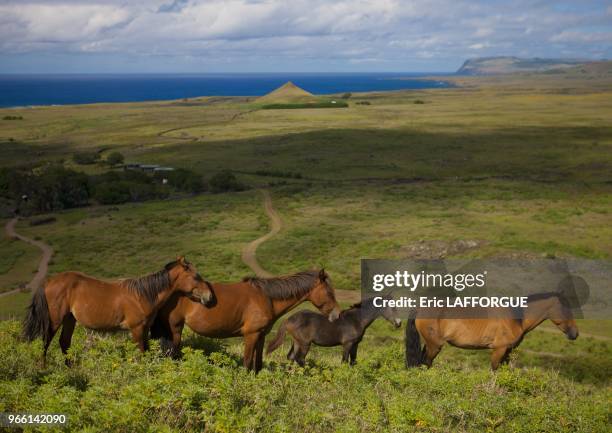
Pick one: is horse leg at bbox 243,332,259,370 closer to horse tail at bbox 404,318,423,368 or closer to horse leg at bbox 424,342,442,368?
horse tail at bbox 404,318,423,368

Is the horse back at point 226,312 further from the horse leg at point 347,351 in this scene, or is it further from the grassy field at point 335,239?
the horse leg at point 347,351

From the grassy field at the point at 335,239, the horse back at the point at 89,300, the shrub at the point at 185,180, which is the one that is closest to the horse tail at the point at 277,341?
the grassy field at the point at 335,239

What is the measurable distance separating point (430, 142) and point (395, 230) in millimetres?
47654

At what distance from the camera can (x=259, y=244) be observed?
37.6m

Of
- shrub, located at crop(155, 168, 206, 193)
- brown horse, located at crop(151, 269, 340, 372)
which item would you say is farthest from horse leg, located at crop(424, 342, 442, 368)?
shrub, located at crop(155, 168, 206, 193)

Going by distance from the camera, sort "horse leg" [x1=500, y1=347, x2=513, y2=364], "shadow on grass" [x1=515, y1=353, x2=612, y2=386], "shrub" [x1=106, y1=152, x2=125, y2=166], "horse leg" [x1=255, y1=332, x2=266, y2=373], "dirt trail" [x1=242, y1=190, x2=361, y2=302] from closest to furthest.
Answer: "horse leg" [x1=255, y1=332, x2=266, y2=373], "horse leg" [x1=500, y1=347, x2=513, y2=364], "shadow on grass" [x1=515, y1=353, x2=612, y2=386], "dirt trail" [x1=242, y1=190, x2=361, y2=302], "shrub" [x1=106, y1=152, x2=125, y2=166]

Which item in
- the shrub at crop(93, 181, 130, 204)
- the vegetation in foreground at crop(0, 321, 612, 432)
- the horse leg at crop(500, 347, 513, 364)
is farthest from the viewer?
the shrub at crop(93, 181, 130, 204)

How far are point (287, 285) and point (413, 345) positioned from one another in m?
3.19

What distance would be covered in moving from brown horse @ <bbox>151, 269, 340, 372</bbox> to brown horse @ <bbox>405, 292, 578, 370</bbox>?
242cm

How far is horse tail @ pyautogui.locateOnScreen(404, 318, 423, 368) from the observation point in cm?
1241

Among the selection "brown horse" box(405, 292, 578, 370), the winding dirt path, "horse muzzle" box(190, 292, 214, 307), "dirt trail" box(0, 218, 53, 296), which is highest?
"horse muzzle" box(190, 292, 214, 307)

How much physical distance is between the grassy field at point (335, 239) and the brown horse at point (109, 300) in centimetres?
36

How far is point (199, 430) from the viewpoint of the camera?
8047 millimetres

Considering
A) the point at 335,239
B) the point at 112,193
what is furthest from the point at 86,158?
the point at 335,239
